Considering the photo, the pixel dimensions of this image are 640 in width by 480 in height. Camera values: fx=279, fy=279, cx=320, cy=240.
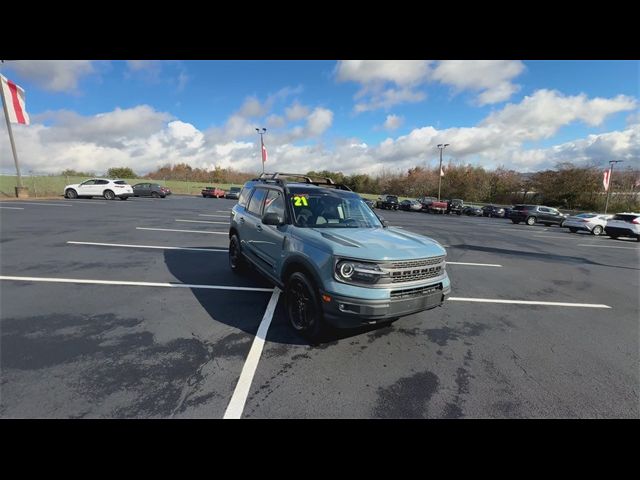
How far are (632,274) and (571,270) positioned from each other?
1608mm

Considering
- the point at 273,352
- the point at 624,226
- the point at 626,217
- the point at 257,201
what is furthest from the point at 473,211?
the point at 273,352

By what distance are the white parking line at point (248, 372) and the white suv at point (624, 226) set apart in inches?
875

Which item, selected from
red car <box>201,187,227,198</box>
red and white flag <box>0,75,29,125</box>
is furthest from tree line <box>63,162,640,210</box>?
red and white flag <box>0,75,29,125</box>

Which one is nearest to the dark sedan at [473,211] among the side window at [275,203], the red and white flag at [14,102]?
the side window at [275,203]

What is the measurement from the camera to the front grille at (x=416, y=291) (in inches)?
118

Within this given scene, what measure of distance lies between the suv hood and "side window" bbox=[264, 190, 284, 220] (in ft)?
2.53

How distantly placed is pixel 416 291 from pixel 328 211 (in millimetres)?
1764

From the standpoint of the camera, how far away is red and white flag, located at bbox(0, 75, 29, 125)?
18.5 meters

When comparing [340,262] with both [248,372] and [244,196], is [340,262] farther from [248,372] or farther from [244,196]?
[244,196]

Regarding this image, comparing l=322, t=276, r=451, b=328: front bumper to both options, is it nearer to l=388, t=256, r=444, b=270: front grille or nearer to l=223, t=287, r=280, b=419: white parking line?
l=388, t=256, r=444, b=270: front grille

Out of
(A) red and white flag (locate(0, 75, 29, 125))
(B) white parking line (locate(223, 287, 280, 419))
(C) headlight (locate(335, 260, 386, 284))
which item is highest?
(A) red and white flag (locate(0, 75, 29, 125))

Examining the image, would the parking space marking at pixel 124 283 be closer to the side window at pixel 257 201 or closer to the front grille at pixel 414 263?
the side window at pixel 257 201
